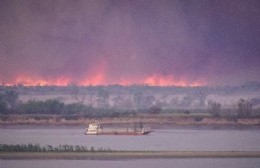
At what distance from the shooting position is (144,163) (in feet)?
148

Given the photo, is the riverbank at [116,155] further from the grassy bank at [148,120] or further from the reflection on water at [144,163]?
the grassy bank at [148,120]

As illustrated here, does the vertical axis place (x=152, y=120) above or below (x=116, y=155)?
above

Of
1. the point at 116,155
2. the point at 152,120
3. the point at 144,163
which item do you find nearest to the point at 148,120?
the point at 152,120

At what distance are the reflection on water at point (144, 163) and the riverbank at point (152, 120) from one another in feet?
176

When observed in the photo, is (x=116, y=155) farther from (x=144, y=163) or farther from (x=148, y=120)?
(x=148, y=120)

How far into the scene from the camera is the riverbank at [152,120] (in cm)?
10217

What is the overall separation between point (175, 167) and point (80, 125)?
2696 inches

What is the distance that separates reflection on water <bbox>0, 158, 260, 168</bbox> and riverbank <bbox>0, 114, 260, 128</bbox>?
2115 inches

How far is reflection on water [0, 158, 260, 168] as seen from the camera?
43.7 m

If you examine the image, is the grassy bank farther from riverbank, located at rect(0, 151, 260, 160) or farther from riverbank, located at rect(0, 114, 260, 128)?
riverbank, located at rect(0, 151, 260, 160)

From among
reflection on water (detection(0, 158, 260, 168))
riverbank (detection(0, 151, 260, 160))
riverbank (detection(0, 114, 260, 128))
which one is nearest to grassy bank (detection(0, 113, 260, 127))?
riverbank (detection(0, 114, 260, 128))

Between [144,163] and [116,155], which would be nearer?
[144,163]

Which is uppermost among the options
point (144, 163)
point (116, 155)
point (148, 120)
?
point (148, 120)

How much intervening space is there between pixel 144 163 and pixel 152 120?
64964 millimetres
